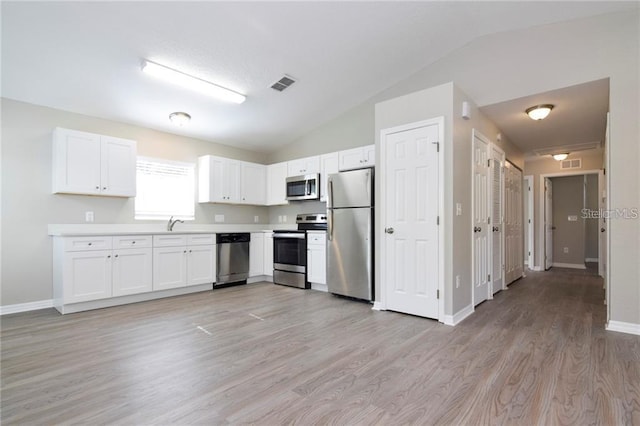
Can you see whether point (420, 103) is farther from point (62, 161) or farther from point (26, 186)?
point (26, 186)

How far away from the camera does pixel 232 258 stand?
16.8ft

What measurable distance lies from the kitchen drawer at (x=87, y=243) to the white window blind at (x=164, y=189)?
93 centimetres

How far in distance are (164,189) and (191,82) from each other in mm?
1976

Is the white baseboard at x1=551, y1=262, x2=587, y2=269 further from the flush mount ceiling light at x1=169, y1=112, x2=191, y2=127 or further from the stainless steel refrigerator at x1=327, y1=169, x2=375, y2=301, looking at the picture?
the flush mount ceiling light at x1=169, y1=112, x2=191, y2=127

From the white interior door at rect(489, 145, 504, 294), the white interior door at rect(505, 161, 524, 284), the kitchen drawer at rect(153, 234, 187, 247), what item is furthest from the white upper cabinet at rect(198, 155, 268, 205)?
the white interior door at rect(505, 161, 524, 284)

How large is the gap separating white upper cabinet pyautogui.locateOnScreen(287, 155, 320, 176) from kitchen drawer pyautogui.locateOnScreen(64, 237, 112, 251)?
2.94 meters

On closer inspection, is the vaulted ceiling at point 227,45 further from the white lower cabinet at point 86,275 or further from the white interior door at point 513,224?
the white lower cabinet at point 86,275

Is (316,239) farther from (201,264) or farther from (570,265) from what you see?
(570,265)

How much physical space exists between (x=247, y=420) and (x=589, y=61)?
4.39 meters

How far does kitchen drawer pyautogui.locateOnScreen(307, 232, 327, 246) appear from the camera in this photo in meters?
4.75

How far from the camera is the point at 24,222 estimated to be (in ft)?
12.2

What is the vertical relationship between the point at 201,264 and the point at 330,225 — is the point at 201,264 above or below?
below

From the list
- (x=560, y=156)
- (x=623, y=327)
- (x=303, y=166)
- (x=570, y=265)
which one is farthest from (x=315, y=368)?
(x=570, y=265)

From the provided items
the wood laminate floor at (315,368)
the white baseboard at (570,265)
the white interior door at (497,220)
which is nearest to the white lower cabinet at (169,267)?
the wood laminate floor at (315,368)
